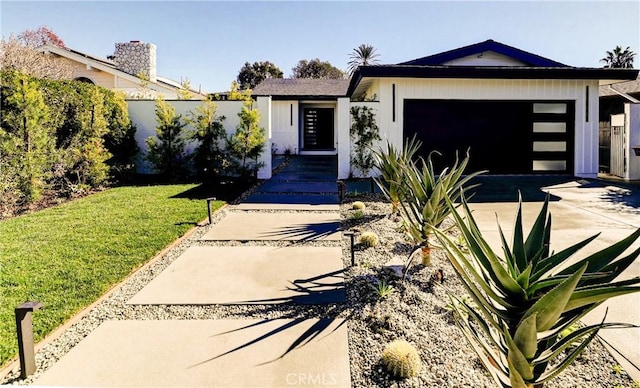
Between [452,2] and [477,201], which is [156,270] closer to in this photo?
[477,201]

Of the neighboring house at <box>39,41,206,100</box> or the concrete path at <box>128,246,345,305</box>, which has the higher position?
the neighboring house at <box>39,41,206,100</box>

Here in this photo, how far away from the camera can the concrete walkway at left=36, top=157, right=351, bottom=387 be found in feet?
8.92

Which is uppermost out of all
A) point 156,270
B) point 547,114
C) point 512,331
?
point 547,114

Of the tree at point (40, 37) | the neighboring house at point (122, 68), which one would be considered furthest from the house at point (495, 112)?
the tree at point (40, 37)

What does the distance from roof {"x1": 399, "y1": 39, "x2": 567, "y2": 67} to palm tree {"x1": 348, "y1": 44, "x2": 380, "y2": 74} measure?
103 ft

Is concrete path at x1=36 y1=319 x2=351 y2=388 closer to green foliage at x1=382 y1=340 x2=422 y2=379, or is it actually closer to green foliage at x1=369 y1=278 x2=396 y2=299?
green foliage at x1=382 y1=340 x2=422 y2=379

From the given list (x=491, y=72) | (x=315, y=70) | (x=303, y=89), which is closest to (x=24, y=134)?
(x=491, y=72)

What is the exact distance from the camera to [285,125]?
20672 mm

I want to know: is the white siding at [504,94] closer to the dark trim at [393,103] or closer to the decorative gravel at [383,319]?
the dark trim at [393,103]

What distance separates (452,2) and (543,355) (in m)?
9.52

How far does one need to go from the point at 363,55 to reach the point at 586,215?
132 feet

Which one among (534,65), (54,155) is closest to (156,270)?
(54,155)

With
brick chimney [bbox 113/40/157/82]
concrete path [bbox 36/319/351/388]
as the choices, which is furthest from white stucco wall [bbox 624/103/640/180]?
brick chimney [bbox 113/40/157/82]

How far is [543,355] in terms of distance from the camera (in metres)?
1.97
